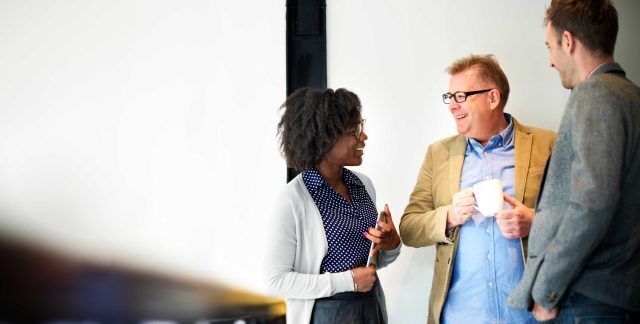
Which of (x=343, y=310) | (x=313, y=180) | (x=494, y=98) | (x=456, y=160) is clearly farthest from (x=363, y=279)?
(x=494, y=98)

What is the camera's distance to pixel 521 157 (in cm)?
188

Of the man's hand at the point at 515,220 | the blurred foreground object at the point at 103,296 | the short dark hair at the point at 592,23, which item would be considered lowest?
the blurred foreground object at the point at 103,296

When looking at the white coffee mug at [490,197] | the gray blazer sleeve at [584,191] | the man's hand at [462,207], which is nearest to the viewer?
the gray blazer sleeve at [584,191]

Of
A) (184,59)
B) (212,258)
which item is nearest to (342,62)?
(184,59)

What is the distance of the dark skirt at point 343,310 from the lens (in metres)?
1.69

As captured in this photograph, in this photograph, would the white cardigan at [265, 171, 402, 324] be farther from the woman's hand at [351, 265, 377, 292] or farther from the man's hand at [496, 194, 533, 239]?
the man's hand at [496, 194, 533, 239]

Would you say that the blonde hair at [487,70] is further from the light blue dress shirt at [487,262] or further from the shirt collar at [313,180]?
the shirt collar at [313,180]

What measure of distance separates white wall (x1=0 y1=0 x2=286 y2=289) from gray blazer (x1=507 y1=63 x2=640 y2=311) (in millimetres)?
1305

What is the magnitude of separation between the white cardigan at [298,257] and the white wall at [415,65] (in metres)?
0.70

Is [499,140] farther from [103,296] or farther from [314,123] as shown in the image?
[103,296]

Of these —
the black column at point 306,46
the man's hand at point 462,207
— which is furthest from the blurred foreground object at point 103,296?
the man's hand at point 462,207

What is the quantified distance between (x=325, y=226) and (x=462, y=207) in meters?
0.46

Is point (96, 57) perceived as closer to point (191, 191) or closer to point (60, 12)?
point (60, 12)

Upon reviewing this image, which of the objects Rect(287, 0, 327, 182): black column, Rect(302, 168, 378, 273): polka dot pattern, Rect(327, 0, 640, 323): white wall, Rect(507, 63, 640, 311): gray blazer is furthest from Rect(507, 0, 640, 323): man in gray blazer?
Rect(287, 0, 327, 182): black column
